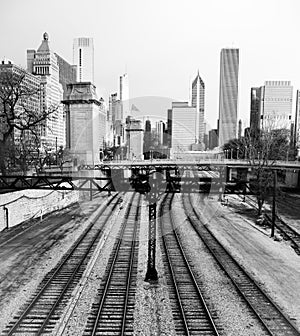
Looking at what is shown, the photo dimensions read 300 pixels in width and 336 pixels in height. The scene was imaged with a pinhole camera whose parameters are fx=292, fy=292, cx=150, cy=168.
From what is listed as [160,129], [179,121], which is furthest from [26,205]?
[179,121]

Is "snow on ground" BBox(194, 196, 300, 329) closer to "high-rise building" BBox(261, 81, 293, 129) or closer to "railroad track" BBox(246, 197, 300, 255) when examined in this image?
"railroad track" BBox(246, 197, 300, 255)

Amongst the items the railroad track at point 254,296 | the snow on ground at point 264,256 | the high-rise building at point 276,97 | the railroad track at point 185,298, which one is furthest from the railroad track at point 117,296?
the high-rise building at point 276,97

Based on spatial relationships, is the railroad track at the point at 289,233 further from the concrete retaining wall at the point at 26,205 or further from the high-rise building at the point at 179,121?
the concrete retaining wall at the point at 26,205

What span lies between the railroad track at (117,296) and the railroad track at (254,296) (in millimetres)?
6128

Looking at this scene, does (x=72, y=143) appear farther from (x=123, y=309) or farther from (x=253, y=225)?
(x=123, y=309)

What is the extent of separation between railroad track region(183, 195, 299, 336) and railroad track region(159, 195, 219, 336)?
240 cm

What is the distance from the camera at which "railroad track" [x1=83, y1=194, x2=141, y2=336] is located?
13.0 meters

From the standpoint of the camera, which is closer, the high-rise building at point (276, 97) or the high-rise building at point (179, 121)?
the high-rise building at point (179, 121)

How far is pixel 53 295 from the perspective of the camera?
16.0 m

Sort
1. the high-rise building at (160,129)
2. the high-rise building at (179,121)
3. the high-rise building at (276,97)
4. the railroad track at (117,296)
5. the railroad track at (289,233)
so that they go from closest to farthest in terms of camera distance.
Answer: the high-rise building at (179,121) < the high-rise building at (160,129) < the railroad track at (117,296) < the railroad track at (289,233) < the high-rise building at (276,97)

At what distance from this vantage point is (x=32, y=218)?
33.4 m

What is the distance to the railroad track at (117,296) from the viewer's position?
42.7 ft

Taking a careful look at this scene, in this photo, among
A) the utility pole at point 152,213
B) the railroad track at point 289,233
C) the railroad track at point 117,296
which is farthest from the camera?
the railroad track at point 289,233

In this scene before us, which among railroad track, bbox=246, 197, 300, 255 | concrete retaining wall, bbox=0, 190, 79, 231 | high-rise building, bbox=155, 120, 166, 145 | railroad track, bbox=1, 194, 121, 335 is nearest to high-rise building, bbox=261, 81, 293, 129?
railroad track, bbox=246, 197, 300, 255
